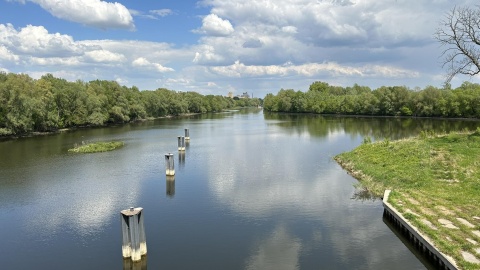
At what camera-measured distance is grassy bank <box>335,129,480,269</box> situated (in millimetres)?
16817

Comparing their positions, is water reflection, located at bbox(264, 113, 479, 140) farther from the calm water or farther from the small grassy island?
the small grassy island

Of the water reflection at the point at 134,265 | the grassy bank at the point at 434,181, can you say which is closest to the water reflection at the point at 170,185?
the water reflection at the point at 134,265

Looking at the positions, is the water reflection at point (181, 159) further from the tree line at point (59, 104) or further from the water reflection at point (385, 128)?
the tree line at point (59, 104)

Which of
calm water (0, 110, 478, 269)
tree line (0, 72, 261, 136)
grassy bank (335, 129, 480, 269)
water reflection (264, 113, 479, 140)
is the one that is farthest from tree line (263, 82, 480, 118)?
calm water (0, 110, 478, 269)

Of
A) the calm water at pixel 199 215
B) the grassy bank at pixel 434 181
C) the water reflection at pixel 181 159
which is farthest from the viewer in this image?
the water reflection at pixel 181 159

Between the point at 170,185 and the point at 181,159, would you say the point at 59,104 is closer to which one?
the point at 181,159

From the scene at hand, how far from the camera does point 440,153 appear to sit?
3341 centimetres

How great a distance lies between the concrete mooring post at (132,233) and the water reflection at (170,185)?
407 inches

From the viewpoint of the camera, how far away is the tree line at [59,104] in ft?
217

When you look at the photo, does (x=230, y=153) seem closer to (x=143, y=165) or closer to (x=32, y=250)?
(x=143, y=165)

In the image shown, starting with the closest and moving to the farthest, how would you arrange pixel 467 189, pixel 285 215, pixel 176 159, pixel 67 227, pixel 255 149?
pixel 67 227 → pixel 285 215 → pixel 467 189 → pixel 176 159 → pixel 255 149

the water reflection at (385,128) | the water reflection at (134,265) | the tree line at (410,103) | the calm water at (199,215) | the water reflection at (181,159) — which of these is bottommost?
the water reflection at (134,265)

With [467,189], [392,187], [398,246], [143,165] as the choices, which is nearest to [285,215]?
[398,246]

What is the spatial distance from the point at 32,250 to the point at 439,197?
2213 centimetres
